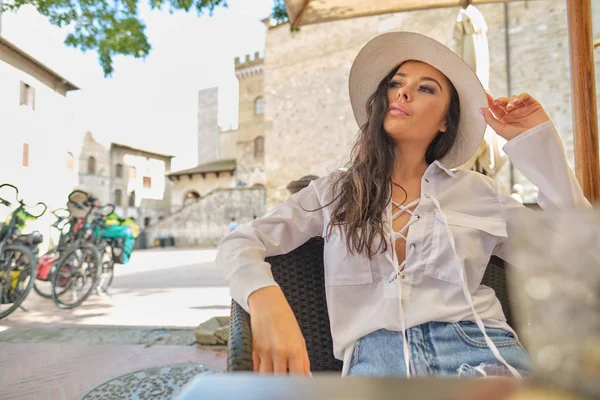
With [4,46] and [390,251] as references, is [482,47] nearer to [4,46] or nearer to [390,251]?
[390,251]

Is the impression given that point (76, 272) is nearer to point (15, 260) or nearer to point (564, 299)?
point (15, 260)

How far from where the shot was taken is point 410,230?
1.36 m

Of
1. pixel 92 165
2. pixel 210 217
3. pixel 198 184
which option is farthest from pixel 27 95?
pixel 198 184

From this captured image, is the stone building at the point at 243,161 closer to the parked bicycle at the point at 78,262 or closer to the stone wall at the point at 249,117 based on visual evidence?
the stone wall at the point at 249,117

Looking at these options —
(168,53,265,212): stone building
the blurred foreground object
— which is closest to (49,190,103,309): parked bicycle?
the blurred foreground object

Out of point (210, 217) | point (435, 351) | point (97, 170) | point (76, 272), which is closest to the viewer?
point (435, 351)

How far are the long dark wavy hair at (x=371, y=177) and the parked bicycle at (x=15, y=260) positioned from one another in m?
4.58

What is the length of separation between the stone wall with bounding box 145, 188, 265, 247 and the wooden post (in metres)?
21.6

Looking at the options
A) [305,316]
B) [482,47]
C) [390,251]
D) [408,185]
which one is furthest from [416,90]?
[482,47]

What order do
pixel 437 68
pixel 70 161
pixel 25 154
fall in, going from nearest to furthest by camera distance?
1. pixel 437 68
2. pixel 25 154
3. pixel 70 161

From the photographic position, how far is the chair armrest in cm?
90

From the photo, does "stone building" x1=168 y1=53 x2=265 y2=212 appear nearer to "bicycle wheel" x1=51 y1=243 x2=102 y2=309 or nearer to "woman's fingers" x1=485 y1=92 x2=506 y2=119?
"bicycle wheel" x1=51 y1=243 x2=102 y2=309

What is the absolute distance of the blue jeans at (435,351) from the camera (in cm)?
115

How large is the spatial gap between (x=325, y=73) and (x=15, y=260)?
14416 millimetres
